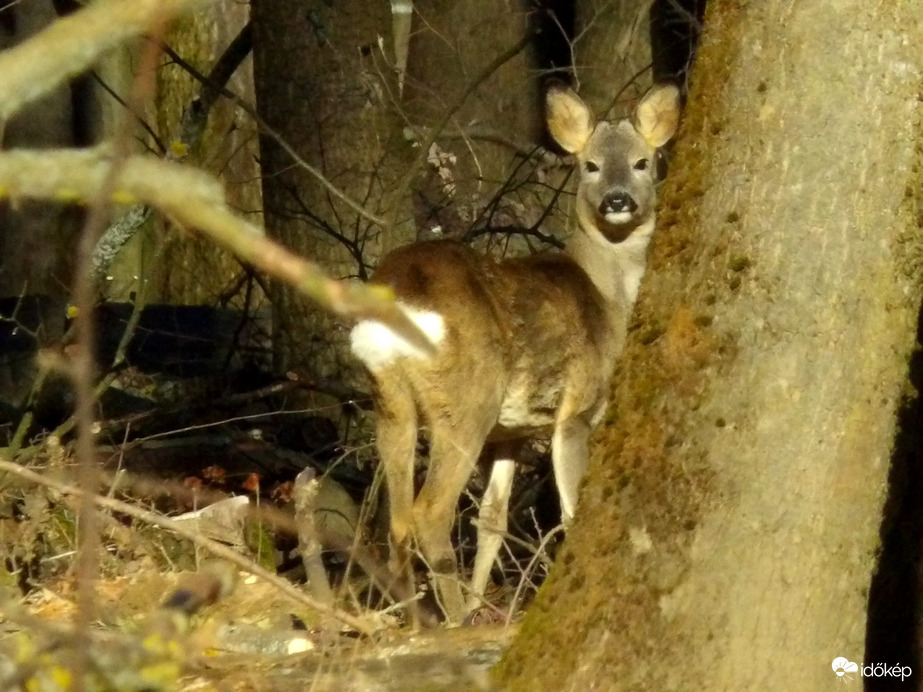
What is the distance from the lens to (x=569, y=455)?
6535 mm

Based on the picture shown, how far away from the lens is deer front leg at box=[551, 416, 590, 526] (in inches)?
257

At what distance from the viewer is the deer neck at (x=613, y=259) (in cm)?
717

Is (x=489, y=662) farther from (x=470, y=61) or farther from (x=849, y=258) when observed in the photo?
(x=470, y=61)

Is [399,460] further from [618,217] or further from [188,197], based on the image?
[188,197]

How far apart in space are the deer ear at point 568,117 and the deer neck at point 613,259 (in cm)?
53

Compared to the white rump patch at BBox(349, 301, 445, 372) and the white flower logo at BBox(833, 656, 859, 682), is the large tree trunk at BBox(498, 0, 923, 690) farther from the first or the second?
the white rump patch at BBox(349, 301, 445, 372)

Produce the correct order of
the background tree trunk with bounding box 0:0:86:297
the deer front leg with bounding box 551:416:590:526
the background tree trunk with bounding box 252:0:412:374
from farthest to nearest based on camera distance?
1. the background tree trunk with bounding box 0:0:86:297
2. the background tree trunk with bounding box 252:0:412:374
3. the deer front leg with bounding box 551:416:590:526

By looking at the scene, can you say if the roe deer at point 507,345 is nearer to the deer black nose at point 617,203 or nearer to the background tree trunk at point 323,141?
the deer black nose at point 617,203

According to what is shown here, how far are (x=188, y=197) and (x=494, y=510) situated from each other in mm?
5447

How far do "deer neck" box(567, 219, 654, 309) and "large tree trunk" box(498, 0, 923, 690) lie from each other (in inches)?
139

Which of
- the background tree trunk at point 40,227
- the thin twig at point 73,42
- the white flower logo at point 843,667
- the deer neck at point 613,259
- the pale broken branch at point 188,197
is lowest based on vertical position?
the white flower logo at point 843,667

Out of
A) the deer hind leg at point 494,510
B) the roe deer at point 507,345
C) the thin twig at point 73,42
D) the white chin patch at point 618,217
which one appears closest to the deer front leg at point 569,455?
the roe deer at point 507,345

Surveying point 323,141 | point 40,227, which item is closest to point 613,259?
point 323,141

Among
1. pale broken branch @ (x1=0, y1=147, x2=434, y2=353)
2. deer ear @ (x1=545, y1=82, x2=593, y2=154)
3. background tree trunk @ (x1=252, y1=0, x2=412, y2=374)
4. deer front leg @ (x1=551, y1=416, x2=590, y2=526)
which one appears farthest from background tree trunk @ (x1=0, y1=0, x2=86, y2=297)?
pale broken branch @ (x1=0, y1=147, x2=434, y2=353)
